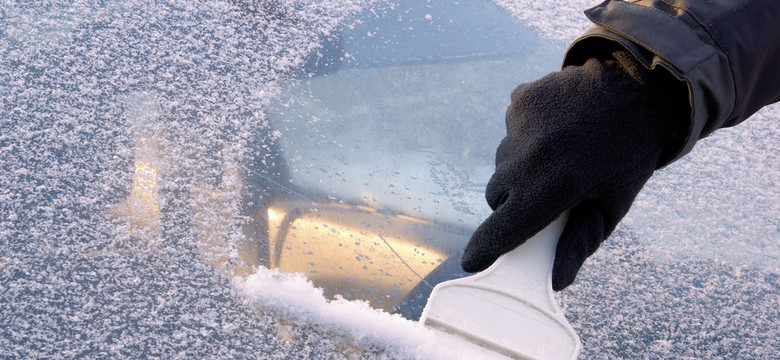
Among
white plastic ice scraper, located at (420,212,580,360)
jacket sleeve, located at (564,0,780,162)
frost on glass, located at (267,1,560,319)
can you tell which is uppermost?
jacket sleeve, located at (564,0,780,162)

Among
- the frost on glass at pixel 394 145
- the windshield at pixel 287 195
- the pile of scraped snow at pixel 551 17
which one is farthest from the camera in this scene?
the pile of scraped snow at pixel 551 17

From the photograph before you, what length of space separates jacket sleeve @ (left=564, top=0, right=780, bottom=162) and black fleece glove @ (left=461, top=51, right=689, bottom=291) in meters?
0.03

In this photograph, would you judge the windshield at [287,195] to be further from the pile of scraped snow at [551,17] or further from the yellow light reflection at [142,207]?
the pile of scraped snow at [551,17]

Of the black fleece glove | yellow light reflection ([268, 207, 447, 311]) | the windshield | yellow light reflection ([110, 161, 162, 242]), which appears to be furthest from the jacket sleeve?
yellow light reflection ([110, 161, 162, 242])

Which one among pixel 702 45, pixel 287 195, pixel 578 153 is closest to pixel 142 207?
pixel 287 195

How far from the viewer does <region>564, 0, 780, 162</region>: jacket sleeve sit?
0.93 m

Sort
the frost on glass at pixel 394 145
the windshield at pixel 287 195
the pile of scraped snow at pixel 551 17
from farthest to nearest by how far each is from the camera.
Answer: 1. the pile of scraped snow at pixel 551 17
2. the frost on glass at pixel 394 145
3. the windshield at pixel 287 195

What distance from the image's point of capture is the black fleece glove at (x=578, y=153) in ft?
2.98

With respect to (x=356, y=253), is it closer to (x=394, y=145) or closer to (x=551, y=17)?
(x=394, y=145)

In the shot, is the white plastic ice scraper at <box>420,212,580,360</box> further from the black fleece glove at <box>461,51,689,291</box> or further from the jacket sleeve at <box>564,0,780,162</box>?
the jacket sleeve at <box>564,0,780,162</box>

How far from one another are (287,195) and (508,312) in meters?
0.30

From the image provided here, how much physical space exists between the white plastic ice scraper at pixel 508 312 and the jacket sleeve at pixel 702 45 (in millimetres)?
240

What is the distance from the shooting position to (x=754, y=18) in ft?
3.33

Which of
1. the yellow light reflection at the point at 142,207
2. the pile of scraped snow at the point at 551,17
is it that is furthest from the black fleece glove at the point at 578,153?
the pile of scraped snow at the point at 551,17
